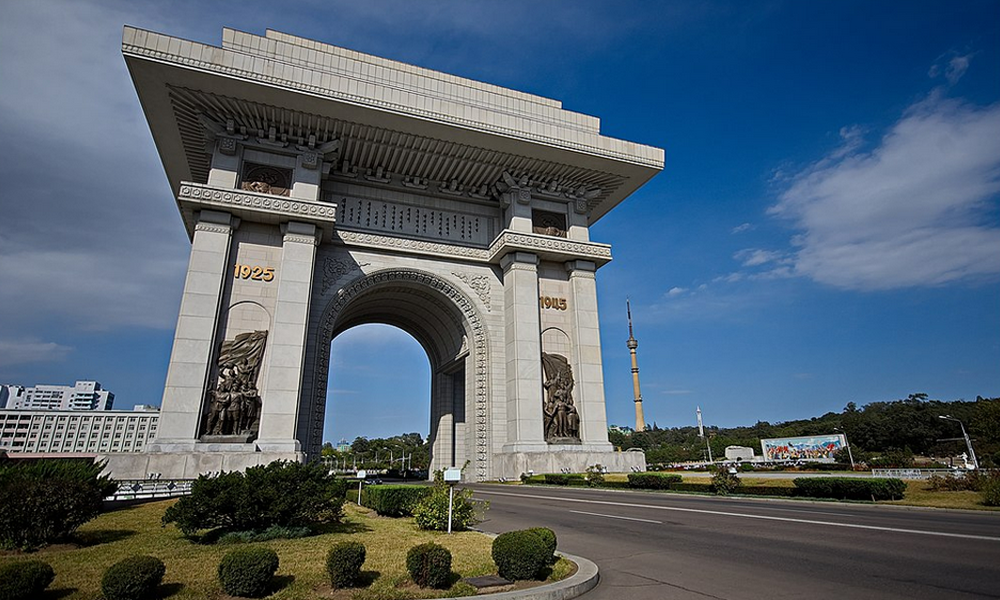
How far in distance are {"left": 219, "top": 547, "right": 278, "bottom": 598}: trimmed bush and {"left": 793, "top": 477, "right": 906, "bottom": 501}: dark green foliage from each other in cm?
1729

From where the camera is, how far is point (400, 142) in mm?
26688

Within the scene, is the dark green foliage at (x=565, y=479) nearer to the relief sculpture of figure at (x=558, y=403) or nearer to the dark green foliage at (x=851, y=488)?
the relief sculpture of figure at (x=558, y=403)

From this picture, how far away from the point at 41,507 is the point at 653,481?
19.8m

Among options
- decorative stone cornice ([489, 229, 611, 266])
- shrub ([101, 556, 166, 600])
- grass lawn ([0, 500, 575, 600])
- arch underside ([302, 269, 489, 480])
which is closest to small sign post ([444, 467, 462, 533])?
grass lawn ([0, 500, 575, 600])

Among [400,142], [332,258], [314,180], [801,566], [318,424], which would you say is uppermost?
[400,142]

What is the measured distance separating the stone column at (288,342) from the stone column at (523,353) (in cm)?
1056

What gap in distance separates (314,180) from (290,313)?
720 centimetres

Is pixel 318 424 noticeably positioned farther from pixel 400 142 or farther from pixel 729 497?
pixel 729 497

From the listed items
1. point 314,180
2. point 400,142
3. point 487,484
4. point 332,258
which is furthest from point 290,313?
point 487,484

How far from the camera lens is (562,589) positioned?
6.08 metres

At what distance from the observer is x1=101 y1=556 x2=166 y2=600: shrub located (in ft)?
18.2

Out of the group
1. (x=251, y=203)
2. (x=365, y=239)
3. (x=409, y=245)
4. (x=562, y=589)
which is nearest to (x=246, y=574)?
(x=562, y=589)

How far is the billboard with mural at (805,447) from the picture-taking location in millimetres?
58781

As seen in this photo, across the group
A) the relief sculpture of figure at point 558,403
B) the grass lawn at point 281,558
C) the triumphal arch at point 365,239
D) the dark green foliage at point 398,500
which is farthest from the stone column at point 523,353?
the grass lawn at point 281,558
